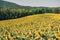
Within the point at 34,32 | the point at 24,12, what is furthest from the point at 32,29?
the point at 24,12

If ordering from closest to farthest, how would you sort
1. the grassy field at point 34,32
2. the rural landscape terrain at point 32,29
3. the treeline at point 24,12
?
the grassy field at point 34,32
the rural landscape terrain at point 32,29
the treeline at point 24,12

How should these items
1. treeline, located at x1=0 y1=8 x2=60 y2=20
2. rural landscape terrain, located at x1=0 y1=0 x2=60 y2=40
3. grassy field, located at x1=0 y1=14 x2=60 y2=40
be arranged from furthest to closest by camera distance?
treeline, located at x1=0 y1=8 x2=60 y2=20, rural landscape terrain, located at x1=0 y1=0 x2=60 y2=40, grassy field, located at x1=0 y1=14 x2=60 y2=40

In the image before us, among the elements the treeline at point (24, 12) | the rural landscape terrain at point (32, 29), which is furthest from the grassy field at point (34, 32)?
the treeline at point (24, 12)

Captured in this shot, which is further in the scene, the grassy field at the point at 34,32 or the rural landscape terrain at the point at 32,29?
the rural landscape terrain at the point at 32,29

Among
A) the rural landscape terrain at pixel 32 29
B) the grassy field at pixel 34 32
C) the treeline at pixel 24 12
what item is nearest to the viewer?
the grassy field at pixel 34 32

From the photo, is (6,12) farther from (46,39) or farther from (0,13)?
(46,39)

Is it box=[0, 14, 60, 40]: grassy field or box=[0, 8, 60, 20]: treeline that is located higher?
box=[0, 14, 60, 40]: grassy field

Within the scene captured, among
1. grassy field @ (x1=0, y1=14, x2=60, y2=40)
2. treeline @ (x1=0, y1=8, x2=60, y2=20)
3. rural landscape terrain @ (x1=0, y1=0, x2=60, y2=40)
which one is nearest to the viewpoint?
grassy field @ (x1=0, y1=14, x2=60, y2=40)

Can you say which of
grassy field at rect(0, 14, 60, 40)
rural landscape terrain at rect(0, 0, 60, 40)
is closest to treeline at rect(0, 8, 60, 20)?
rural landscape terrain at rect(0, 0, 60, 40)

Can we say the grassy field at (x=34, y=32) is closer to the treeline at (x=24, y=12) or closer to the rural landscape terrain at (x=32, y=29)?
the rural landscape terrain at (x=32, y=29)

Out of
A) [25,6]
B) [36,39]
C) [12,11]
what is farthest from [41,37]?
[25,6]

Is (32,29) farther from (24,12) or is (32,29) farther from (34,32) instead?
(24,12)

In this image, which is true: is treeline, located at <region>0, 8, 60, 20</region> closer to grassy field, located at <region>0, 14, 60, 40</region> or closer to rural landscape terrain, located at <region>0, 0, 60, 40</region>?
rural landscape terrain, located at <region>0, 0, 60, 40</region>

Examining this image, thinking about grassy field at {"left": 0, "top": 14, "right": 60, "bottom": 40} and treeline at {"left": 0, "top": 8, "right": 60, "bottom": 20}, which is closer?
grassy field at {"left": 0, "top": 14, "right": 60, "bottom": 40}
